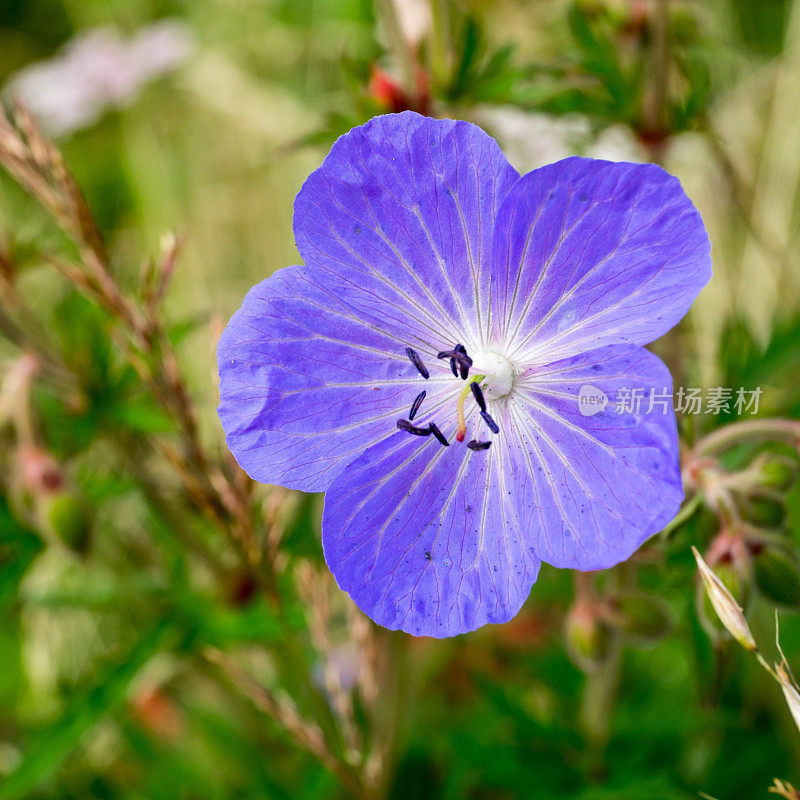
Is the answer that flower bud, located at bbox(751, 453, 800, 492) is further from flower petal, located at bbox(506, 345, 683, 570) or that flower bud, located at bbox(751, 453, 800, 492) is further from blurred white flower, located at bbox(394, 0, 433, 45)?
blurred white flower, located at bbox(394, 0, 433, 45)

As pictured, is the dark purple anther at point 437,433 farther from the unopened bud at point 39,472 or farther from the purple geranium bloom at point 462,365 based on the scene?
the unopened bud at point 39,472

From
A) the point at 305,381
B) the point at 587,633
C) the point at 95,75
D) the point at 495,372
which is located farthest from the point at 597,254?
the point at 95,75

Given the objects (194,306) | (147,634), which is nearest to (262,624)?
(147,634)

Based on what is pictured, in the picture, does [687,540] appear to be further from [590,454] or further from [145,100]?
[145,100]

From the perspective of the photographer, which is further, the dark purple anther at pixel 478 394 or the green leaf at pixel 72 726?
the green leaf at pixel 72 726

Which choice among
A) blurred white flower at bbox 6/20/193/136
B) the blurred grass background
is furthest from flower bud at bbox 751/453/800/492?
blurred white flower at bbox 6/20/193/136

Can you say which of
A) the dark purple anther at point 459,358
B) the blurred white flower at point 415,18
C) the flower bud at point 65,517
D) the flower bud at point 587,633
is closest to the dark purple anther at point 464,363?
the dark purple anther at point 459,358
